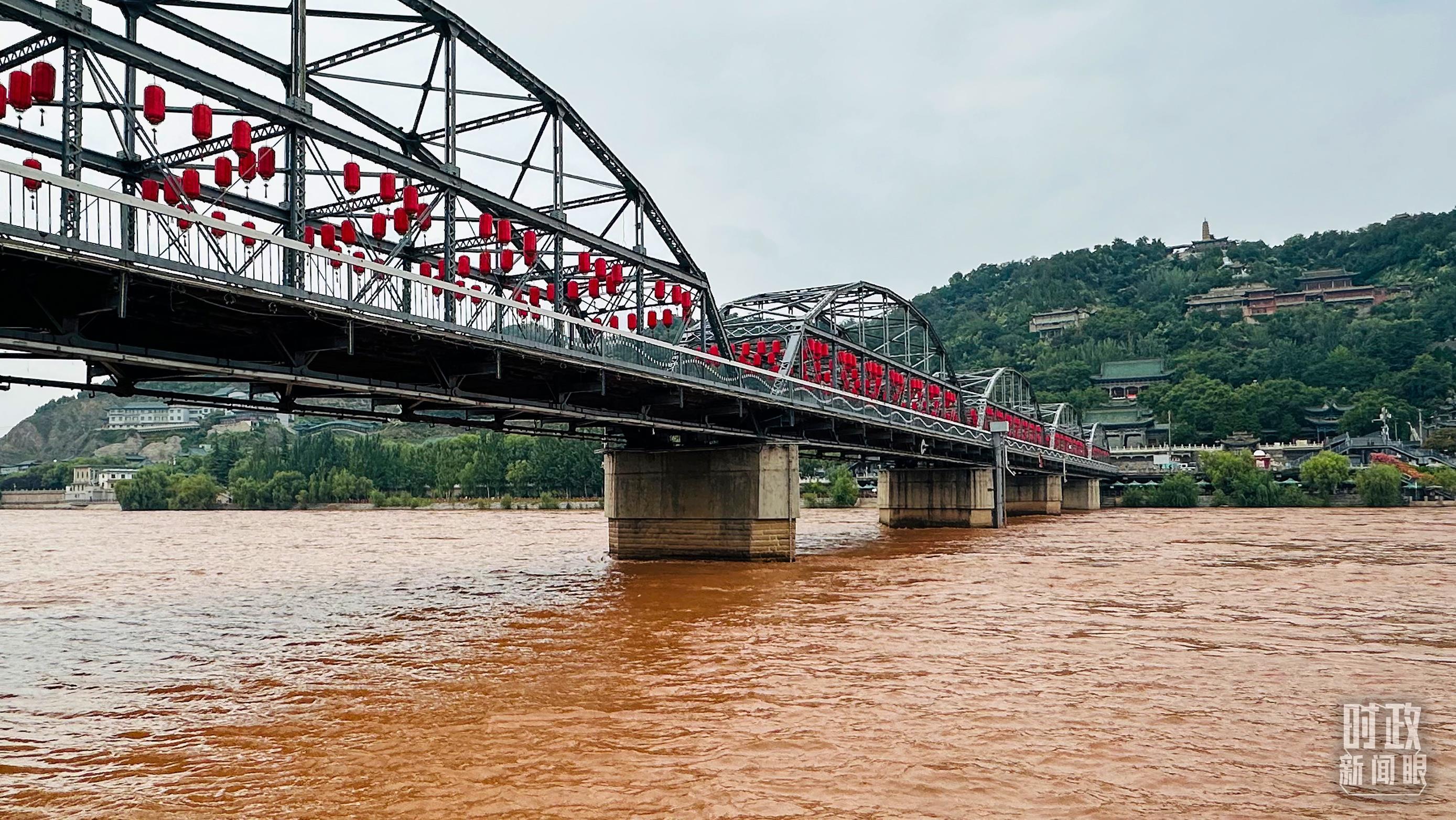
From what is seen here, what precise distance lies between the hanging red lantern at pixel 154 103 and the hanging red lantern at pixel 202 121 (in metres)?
0.64

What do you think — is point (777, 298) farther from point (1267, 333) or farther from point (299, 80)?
point (1267, 333)

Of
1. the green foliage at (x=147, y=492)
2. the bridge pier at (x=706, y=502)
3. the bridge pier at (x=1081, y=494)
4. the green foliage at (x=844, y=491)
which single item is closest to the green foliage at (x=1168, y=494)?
the bridge pier at (x=1081, y=494)

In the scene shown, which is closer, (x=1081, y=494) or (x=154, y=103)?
(x=154, y=103)

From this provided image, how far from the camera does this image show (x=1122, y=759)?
1179 cm

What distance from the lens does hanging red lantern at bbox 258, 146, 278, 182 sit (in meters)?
22.6

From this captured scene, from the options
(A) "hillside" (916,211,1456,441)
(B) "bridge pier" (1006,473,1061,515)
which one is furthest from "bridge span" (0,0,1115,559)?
(A) "hillside" (916,211,1456,441)

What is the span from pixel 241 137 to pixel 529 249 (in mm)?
10901

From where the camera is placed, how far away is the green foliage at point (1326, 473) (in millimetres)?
93500

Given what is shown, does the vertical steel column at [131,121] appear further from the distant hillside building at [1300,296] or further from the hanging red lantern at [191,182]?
the distant hillside building at [1300,296]

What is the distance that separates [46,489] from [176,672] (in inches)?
6791

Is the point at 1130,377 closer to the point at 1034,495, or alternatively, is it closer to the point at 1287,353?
the point at 1287,353

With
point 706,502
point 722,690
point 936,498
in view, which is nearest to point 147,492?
point 936,498

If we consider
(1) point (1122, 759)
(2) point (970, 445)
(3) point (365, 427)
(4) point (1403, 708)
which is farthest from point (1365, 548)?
(3) point (365, 427)

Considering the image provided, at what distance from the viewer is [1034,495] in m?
92.2
